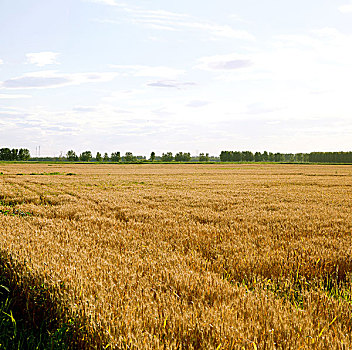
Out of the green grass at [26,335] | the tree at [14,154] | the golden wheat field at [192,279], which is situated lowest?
the green grass at [26,335]

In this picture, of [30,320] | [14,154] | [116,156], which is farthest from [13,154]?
[30,320]

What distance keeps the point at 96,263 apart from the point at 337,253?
5.07m

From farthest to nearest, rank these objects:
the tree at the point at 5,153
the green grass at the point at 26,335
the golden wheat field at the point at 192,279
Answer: the tree at the point at 5,153
the green grass at the point at 26,335
the golden wheat field at the point at 192,279

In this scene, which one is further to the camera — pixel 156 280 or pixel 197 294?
pixel 156 280

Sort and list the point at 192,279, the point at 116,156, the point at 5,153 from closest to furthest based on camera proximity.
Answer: the point at 192,279 < the point at 5,153 < the point at 116,156

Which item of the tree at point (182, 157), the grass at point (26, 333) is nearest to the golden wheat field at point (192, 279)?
the grass at point (26, 333)

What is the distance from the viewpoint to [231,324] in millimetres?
3371

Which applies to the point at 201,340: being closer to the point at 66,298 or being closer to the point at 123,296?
the point at 123,296

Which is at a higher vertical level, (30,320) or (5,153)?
(5,153)

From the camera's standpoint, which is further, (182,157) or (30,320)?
(182,157)

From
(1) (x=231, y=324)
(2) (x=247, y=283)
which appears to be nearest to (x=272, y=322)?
(1) (x=231, y=324)

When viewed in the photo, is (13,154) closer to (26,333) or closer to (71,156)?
(71,156)

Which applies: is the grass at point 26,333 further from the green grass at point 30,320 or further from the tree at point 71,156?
the tree at point 71,156

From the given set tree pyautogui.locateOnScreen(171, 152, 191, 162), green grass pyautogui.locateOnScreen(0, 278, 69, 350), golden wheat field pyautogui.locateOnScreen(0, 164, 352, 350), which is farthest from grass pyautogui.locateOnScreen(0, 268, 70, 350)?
tree pyautogui.locateOnScreen(171, 152, 191, 162)
